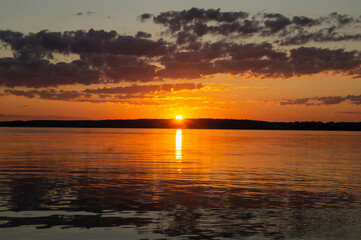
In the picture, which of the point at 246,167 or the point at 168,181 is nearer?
the point at 168,181

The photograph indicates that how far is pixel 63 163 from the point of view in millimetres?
45312

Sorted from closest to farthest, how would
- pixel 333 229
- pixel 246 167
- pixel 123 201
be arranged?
1. pixel 333 229
2. pixel 123 201
3. pixel 246 167

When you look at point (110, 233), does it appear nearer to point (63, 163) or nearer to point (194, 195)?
point (194, 195)

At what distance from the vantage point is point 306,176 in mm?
36812

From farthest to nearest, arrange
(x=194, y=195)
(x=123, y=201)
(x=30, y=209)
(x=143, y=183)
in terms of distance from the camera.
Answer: (x=143, y=183)
(x=194, y=195)
(x=123, y=201)
(x=30, y=209)

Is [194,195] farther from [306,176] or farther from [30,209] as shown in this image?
[306,176]

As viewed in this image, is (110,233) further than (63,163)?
No

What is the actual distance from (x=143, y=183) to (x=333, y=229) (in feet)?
52.9

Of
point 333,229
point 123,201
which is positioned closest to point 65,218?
point 123,201

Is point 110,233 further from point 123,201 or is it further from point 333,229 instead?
point 333,229

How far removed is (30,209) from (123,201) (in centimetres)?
505

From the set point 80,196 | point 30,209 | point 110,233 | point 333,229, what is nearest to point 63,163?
point 80,196

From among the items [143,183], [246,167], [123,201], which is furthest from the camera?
[246,167]

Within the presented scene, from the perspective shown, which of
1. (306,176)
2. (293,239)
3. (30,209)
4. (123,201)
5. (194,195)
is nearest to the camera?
(293,239)
